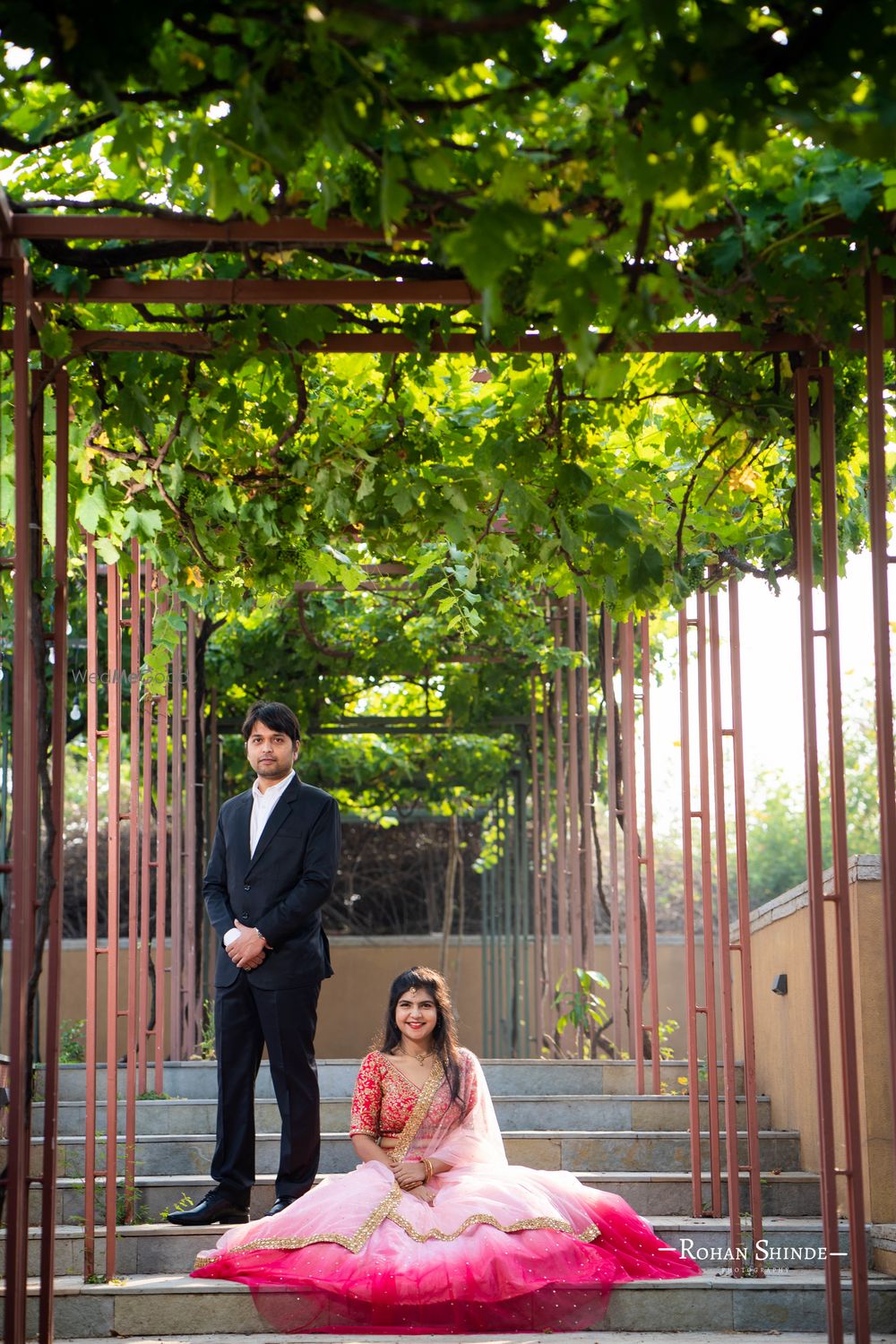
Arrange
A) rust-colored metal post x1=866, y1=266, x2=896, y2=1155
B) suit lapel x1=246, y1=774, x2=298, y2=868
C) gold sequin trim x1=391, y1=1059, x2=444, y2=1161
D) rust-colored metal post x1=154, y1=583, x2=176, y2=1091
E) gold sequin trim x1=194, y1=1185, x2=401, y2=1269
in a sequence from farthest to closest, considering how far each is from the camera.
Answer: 1. rust-colored metal post x1=154, y1=583, x2=176, y2=1091
2. suit lapel x1=246, y1=774, x2=298, y2=868
3. gold sequin trim x1=391, y1=1059, x2=444, y2=1161
4. gold sequin trim x1=194, y1=1185, x2=401, y2=1269
5. rust-colored metal post x1=866, y1=266, x2=896, y2=1155

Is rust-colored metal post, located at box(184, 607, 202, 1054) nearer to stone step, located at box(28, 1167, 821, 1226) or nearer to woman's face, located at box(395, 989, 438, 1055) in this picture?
stone step, located at box(28, 1167, 821, 1226)

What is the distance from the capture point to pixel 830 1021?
18.5ft

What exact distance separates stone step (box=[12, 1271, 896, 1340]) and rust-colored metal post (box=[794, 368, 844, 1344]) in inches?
22.0

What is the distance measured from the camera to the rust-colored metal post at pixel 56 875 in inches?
140

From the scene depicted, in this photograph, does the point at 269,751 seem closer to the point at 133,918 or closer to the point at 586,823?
the point at 133,918

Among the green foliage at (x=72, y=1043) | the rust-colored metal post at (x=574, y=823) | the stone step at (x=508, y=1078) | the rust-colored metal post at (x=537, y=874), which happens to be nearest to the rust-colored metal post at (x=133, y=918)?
the stone step at (x=508, y=1078)

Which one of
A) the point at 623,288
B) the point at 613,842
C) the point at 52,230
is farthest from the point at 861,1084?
the point at 52,230

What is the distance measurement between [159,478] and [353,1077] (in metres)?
3.06

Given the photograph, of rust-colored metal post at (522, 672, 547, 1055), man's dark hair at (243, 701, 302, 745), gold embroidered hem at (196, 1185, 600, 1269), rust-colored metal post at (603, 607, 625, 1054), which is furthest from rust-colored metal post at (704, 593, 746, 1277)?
rust-colored metal post at (522, 672, 547, 1055)

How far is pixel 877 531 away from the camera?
332 centimetres

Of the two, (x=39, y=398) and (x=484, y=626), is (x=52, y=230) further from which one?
(x=484, y=626)

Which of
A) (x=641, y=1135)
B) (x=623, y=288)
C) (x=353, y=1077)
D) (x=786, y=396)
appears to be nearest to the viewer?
(x=623, y=288)

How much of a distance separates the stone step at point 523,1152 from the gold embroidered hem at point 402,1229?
1.12 metres

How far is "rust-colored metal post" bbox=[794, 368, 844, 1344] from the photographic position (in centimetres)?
371
